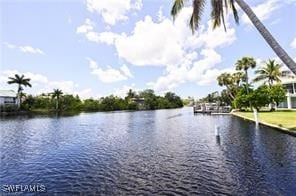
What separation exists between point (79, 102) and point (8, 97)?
2873cm

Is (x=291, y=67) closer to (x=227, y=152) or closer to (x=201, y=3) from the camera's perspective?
(x=201, y=3)

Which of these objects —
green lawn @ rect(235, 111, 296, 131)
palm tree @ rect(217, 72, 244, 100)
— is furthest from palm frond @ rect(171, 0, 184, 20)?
palm tree @ rect(217, 72, 244, 100)

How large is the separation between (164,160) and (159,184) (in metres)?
4.07

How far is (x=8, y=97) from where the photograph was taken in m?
83.4

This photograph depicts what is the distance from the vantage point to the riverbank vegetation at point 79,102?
3292 inches

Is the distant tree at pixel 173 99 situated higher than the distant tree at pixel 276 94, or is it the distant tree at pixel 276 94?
the distant tree at pixel 173 99

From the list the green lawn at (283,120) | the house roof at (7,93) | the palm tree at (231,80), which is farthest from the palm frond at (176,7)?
the house roof at (7,93)

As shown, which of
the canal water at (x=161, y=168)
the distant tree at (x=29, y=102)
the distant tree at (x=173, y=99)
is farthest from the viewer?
the distant tree at (x=173, y=99)

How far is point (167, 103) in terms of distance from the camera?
143 metres

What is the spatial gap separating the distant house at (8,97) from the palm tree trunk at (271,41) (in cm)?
8493

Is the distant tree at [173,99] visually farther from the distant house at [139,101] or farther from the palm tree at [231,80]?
the palm tree at [231,80]

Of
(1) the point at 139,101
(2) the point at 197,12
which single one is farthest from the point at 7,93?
(2) the point at 197,12

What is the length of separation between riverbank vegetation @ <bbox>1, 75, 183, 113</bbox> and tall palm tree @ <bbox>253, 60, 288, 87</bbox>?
68.7 meters

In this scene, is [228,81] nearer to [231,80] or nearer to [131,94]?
[231,80]
